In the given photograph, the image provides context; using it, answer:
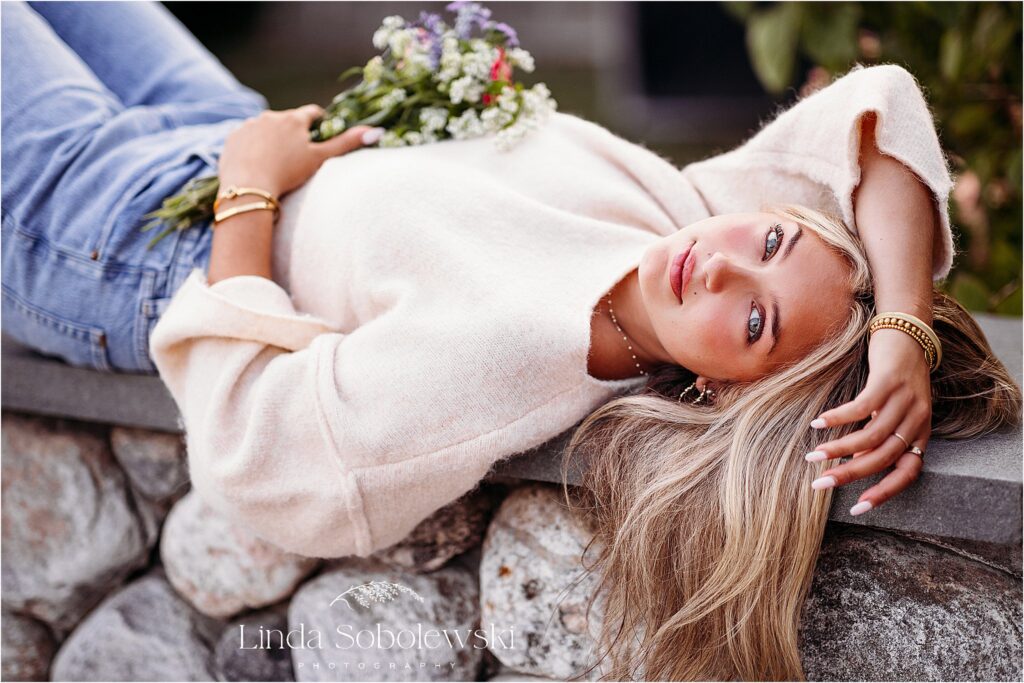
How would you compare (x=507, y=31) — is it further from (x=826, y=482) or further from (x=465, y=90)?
(x=826, y=482)

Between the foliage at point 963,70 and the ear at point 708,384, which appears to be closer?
the ear at point 708,384

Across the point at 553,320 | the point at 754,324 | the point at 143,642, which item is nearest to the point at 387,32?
the point at 553,320

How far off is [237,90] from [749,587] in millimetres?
1985

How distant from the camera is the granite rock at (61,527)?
2.28 meters

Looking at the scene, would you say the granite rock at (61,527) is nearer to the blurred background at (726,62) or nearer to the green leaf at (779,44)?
the blurred background at (726,62)

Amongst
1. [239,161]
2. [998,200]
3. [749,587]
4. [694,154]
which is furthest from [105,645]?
[694,154]

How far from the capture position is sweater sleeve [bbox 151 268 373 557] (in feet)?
5.40

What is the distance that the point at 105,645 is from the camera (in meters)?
2.17

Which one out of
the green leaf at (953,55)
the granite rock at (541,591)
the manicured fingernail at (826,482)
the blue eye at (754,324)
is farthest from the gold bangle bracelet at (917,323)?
the green leaf at (953,55)

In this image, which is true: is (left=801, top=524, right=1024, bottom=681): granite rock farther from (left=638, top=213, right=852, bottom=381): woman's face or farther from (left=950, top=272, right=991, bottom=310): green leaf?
(left=950, top=272, right=991, bottom=310): green leaf

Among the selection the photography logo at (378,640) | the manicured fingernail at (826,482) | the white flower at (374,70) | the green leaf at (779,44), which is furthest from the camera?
the green leaf at (779,44)

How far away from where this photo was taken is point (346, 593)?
6.23ft

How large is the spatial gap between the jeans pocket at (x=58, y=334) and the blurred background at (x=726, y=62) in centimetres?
136

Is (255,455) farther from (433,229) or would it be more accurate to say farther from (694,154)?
(694,154)
